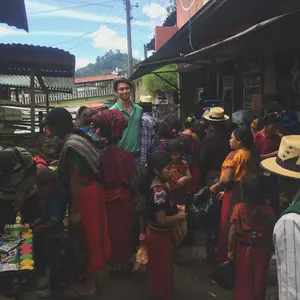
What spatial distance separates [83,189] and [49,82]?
21.1 feet

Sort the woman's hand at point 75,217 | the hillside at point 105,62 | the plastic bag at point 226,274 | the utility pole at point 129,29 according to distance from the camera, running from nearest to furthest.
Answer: the plastic bag at point 226,274
the woman's hand at point 75,217
the utility pole at point 129,29
the hillside at point 105,62

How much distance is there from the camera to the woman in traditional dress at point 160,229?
3369 millimetres

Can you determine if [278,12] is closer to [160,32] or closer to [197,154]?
[197,154]

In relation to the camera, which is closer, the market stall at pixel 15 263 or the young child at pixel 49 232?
the market stall at pixel 15 263

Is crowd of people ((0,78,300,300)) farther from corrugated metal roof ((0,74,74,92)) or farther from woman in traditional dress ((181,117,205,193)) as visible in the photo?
corrugated metal roof ((0,74,74,92))

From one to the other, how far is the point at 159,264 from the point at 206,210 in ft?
2.80

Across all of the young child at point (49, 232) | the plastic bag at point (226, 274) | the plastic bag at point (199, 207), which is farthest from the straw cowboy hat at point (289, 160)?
the young child at point (49, 232)

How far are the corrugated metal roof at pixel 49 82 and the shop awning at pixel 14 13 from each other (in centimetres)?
476

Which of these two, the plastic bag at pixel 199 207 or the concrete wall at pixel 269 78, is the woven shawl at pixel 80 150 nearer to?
the plastic bag at pixel 199 207

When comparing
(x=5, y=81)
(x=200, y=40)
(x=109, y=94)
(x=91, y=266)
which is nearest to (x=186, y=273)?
(x=91, y=266)

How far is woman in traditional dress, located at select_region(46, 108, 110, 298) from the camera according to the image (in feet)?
11.2

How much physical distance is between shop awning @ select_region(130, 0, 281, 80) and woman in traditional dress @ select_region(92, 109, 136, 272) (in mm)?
2639

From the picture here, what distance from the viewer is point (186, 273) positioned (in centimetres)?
421

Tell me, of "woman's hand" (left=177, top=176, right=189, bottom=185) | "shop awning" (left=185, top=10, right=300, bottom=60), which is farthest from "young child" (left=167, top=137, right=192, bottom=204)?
"shop awning" (left=185, top=10, right=300, bottom=60)
